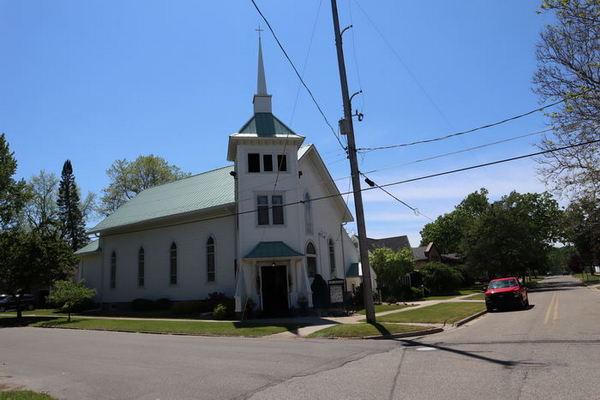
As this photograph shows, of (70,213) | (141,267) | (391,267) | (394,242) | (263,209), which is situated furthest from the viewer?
(394,242)

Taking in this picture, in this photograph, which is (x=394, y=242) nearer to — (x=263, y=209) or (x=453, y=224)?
(x=453, y=224)

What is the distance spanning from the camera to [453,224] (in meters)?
83.8

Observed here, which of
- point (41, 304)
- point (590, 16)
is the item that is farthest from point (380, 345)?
point (41, 304)

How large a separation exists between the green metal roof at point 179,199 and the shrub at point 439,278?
76.6 feet

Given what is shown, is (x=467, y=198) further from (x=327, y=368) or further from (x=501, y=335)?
(x=327, y=368)

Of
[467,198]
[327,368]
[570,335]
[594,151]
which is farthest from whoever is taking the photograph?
[467,198]

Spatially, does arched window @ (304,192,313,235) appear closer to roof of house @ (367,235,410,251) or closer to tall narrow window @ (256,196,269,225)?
tall narrow window @ (256,196,269,225)

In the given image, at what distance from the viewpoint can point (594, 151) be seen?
14.3 meters

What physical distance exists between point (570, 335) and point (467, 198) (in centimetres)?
7464

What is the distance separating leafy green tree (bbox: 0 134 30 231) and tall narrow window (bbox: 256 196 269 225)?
92.6ft

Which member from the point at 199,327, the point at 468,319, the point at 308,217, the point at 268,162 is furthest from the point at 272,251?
the point at 468,319

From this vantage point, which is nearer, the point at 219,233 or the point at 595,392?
the point at 595,392

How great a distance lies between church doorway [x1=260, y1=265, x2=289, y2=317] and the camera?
24.2 m

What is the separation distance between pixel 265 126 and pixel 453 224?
66648 millimetres
